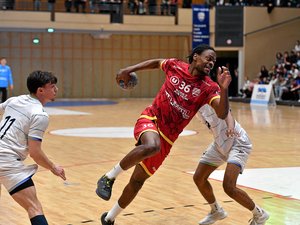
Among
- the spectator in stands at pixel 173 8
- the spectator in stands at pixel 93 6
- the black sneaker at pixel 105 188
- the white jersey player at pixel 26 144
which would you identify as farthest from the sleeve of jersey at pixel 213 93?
the spectator in stands at pixel 173 8

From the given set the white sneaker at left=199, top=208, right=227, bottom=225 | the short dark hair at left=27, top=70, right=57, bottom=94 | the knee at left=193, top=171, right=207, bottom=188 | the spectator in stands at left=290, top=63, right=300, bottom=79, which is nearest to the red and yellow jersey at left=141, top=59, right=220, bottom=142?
the knee at left=193, top=171, right=207, bottom=188

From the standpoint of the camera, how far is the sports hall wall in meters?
34.1

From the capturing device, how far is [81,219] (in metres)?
7.09

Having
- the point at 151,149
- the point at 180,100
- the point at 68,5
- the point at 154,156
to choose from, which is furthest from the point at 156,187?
the point at 68,5

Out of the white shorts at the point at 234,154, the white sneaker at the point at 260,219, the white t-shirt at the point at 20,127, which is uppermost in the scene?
the white t-shirt at the point at 20,127

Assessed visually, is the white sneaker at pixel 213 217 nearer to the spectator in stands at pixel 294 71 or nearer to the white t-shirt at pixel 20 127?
the white t-shirt at pixel 20 127

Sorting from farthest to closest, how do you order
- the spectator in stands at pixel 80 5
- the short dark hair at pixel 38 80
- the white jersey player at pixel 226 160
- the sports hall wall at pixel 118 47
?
the sports hall wall at pixel 118 47 → the spectator in stands at pixel 80 5 → the white jersey player at pixel 226 160 → the short dark hair at pixel 38 80

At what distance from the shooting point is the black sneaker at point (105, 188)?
6020mm

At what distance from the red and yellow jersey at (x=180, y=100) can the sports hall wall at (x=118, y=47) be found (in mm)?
27119

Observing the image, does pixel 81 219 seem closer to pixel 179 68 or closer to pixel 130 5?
pixel 179 68

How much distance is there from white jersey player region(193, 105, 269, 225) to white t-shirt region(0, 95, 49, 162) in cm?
202

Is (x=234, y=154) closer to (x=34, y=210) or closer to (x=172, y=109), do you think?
(x=172, y=109)

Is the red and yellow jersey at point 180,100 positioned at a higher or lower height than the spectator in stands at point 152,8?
lower

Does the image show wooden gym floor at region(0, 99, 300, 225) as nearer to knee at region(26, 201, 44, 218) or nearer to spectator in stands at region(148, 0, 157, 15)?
knee at region(26, 201, 44, 218)
